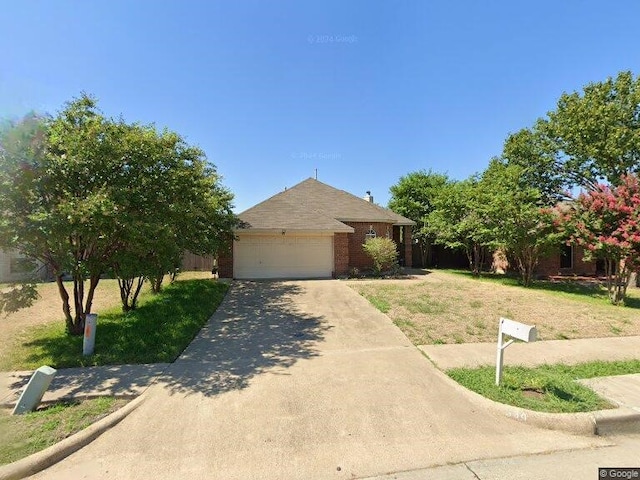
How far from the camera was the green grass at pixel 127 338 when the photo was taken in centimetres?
612

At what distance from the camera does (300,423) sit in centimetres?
410

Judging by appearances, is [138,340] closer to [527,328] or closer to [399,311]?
[399,311]

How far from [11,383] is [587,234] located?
1620 centimetres

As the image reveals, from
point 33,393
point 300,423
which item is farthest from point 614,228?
point 33,393

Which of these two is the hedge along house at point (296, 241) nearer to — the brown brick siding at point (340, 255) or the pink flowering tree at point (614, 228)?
the brown brick siding at point (340, 255)

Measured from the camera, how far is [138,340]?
7098mm

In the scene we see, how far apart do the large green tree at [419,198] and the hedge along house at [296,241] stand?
8013 millimetres

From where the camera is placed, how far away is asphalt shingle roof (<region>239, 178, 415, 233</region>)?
53.4 ft

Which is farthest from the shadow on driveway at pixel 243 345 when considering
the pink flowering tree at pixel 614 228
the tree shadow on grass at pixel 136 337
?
the pink flowering tree at pixel 614 228

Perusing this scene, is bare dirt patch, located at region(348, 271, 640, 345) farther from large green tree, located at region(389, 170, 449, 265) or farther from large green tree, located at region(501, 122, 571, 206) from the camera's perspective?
large green tree, located at region(389, 170, 449, 265)

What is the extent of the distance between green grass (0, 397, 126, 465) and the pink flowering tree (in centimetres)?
1466

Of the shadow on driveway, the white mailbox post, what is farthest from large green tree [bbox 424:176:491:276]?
the white mailbox post

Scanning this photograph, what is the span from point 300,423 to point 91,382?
11.0 feet

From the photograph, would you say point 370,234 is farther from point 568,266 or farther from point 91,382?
point 91,382
